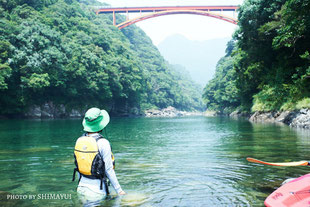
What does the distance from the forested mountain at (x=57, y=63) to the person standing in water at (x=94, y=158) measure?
31076 mm

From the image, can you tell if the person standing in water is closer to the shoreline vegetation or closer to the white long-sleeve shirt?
the white long-sleeve shirt

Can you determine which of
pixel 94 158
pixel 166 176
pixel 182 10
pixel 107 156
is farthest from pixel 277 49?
pixel 182 10

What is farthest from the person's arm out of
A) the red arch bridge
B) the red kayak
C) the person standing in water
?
the red arch bridge

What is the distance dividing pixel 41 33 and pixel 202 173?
37.2 metres

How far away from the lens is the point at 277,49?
21141 mm

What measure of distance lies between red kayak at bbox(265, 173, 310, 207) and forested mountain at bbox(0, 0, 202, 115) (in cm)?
3251

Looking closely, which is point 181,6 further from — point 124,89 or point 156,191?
point 156,191

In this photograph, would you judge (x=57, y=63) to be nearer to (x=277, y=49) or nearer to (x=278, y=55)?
(x=278, y=55)

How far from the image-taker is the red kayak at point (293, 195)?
341 cm

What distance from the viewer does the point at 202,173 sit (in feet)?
21.1

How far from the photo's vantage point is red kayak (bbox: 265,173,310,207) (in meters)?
3.41

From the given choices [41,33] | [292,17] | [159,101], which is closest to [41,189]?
[292,17]

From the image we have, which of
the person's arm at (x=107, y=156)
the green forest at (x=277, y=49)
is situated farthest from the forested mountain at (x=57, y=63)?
the person's arm at (x=107, y=156)

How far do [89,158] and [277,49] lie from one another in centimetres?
2060
